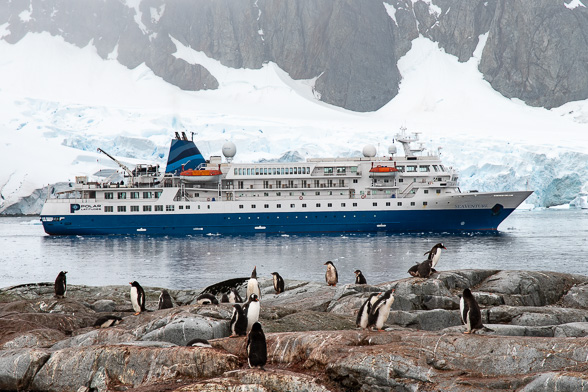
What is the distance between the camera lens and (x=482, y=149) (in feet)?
222

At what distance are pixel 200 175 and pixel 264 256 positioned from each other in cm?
1670

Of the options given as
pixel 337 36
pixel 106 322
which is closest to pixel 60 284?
pixel 106 322

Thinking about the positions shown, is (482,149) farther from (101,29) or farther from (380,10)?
(101,29)

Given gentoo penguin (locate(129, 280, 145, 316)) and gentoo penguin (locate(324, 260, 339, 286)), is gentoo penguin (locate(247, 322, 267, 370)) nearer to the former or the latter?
gentoo penguin (locate(129, 280, 145, 316))

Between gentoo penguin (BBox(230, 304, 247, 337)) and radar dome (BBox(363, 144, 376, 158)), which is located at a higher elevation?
radar dome (BBox(363, 144, 376, 158))

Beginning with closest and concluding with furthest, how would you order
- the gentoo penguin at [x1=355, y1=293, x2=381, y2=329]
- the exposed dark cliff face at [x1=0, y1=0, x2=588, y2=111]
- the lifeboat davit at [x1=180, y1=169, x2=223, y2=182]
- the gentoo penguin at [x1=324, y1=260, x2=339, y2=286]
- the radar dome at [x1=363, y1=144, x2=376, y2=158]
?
the gentoo penguin at [x1=355, y1=293, x2=381, y2=329], the gentoo penguin at [x1=324, y1=260, x2=339, y2=286], the lifeboat davit at [x1=180, y1=169, x2=223, y2=182], the radar dome at [x1=363, y1=144, x2=376, y2=158], the exposed dark cliff face at [x1=0, y1=0, x2=588, y2=111]

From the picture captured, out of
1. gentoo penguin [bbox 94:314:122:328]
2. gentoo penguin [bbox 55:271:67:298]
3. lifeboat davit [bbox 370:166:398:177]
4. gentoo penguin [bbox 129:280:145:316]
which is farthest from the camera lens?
lifeboat davit [bbox 370:166:398:177]

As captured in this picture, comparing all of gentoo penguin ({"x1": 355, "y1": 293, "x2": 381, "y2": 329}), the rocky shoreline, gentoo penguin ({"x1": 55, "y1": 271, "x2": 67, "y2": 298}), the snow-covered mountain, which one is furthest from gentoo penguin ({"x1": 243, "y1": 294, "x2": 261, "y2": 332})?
the snow-covered mountain

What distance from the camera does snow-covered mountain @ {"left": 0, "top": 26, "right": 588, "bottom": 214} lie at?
68250mm

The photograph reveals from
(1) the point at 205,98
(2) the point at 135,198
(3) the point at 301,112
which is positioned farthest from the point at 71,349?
(1) the point at 205,98

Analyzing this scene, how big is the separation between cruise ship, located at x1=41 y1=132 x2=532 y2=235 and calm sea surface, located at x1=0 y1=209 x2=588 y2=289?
1.92m

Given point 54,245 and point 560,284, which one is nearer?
point 560,284

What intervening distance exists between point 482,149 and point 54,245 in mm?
Result: 44616

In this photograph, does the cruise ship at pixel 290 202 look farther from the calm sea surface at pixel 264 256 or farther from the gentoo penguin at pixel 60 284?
the gentoo penguin at pixel 60 284
